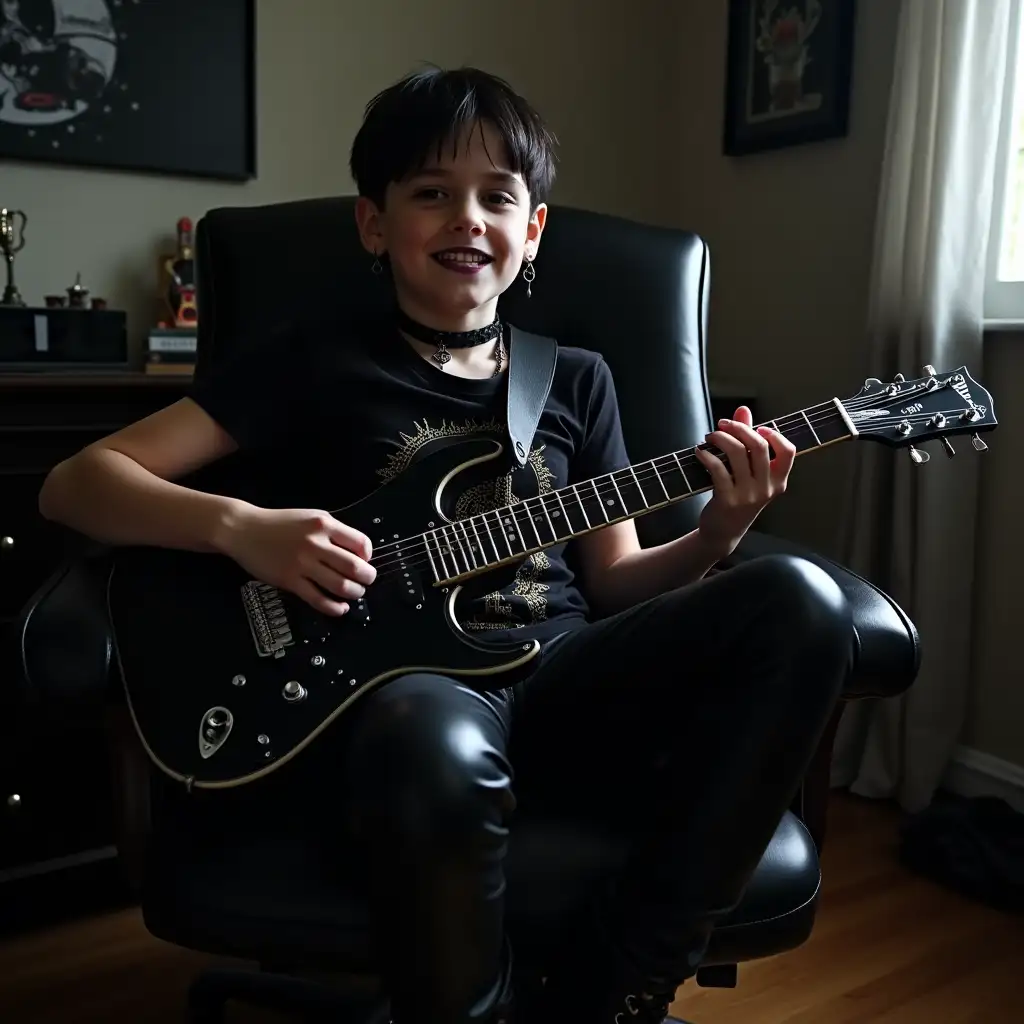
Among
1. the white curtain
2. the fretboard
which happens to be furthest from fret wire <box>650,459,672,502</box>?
the white curtain

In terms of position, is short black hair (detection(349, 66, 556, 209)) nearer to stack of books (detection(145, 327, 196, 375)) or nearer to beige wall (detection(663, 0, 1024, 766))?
stack of books (detection(145, 327, 196, 375))

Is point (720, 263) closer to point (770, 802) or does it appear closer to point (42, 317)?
point (42, 317)

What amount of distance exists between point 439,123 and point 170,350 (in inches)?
34.6

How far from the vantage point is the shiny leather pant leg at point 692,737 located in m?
0.80

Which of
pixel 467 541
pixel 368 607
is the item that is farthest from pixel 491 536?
pixel 368 607

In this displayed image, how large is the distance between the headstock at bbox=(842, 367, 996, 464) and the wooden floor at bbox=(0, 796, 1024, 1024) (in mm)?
767

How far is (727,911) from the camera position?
812 millimetres

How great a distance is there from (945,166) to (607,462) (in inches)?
34.7

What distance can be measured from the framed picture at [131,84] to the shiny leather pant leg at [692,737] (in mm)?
1359

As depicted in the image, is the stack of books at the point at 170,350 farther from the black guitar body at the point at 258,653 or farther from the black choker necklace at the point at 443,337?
the black guitar body at the point at 258,653

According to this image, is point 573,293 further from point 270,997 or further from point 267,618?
point 270,997

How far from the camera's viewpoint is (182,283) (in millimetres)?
1851

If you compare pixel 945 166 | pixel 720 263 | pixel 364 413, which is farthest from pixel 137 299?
pixel 945 166

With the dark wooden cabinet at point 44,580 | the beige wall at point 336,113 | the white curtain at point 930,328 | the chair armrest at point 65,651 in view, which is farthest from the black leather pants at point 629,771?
the beige wall at point 336,113
